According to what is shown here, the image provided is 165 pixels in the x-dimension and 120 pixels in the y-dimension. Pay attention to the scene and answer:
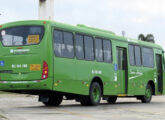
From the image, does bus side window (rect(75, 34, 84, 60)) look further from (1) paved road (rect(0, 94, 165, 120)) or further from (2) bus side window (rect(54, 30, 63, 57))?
(1) paved road (rect(0, 94, 165, 120))

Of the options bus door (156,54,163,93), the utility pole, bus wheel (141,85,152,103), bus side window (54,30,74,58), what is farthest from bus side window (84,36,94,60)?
the utility pole

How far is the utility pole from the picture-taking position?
4838cm

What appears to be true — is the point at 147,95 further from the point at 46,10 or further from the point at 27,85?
the point at 46,10

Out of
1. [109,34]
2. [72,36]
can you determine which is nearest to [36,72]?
[72,36]

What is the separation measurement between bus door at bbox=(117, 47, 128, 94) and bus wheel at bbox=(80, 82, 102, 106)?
234 centimetres

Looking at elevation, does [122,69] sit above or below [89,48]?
below

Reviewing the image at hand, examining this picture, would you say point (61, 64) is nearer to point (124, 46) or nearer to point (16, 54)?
point (16, 54)

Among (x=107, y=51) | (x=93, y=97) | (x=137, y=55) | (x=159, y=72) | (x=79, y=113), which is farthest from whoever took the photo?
(x=159, y=72)

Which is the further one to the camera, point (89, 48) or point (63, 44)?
point (89, 48)

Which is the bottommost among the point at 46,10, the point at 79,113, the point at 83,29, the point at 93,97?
the point at 79,113

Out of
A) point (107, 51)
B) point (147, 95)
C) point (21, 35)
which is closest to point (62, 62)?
point (21, 35)

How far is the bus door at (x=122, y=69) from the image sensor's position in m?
22.7

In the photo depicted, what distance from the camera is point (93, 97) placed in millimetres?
20062

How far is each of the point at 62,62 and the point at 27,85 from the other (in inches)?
62.6
